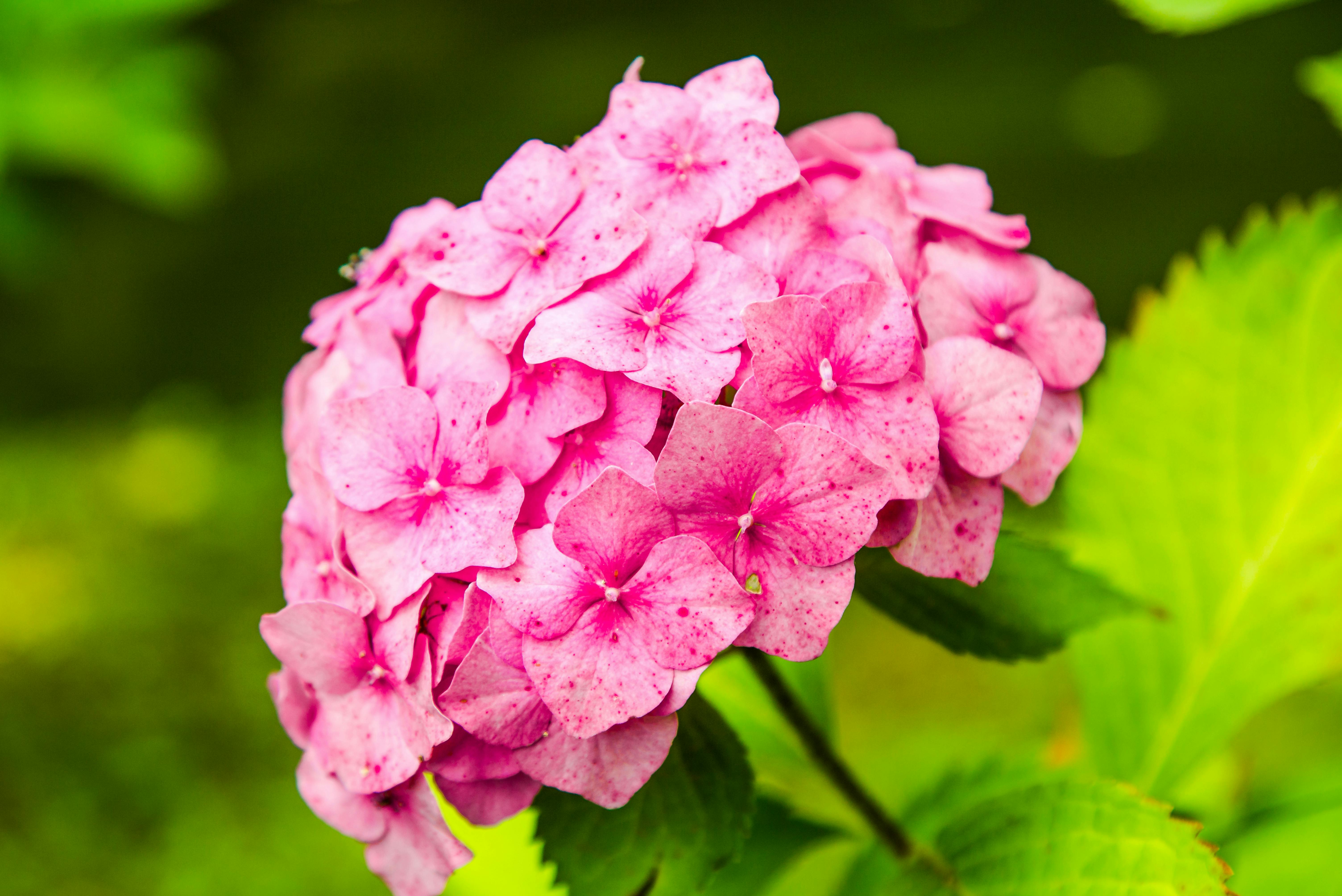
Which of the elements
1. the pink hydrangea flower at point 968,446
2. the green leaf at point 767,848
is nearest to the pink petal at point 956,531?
the pink hydrangea flower at point 968,446

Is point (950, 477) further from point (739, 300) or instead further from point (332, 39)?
point (332, 39)

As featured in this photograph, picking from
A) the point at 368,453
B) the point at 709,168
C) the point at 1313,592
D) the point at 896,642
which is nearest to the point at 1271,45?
the point at 896,642

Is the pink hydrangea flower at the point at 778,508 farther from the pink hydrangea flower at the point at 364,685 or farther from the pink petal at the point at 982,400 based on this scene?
the pink hydrangea flower at the point at 364,685

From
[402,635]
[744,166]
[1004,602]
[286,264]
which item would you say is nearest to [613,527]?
[402,635]

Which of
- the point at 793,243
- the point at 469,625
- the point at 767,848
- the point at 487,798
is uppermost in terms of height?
the point at 793,243

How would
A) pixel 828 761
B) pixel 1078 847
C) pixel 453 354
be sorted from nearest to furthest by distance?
pixel 453 354
pixel 1078 847
pixel 828 761

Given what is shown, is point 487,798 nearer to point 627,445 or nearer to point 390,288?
point 627,445
